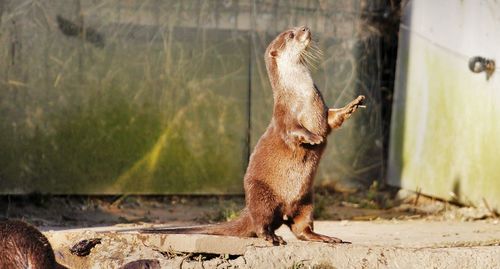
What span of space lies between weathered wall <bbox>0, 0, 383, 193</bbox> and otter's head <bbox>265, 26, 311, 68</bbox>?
133 inches

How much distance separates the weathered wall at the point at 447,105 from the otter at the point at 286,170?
9.07 feet

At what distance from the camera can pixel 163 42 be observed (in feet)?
32.4

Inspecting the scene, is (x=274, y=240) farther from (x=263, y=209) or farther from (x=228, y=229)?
(x=228, y=229)

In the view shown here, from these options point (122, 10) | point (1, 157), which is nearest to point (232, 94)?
point (122, 10)

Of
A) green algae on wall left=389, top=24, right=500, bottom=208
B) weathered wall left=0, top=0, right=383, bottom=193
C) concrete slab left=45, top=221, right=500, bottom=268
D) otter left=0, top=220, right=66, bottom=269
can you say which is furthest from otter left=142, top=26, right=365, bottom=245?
weathered wall left=0, top=0, right=383, bottom=193

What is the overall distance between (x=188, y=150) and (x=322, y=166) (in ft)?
4.40

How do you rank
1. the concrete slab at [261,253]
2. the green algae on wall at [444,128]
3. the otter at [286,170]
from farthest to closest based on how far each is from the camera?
1. the green algae on wall at [444,128]
2. the otter at [286,170]
3. the concrete slab at [261,253]

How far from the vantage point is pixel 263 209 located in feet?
20.8

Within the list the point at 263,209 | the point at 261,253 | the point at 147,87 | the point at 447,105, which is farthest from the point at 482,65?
the point at 261,253

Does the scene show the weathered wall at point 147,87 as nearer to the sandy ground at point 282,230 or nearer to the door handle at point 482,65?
the sandy ground at point 282,230

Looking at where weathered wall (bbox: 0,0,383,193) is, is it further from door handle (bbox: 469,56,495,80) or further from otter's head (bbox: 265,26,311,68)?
otter's head (bbox: 265,26,311,68)

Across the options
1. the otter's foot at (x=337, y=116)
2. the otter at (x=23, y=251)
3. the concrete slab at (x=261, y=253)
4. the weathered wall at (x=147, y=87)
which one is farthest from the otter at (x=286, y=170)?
the weathered wall at (x=147, y=87)

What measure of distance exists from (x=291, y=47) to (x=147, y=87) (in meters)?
3.47

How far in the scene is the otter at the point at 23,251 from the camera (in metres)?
5.78
